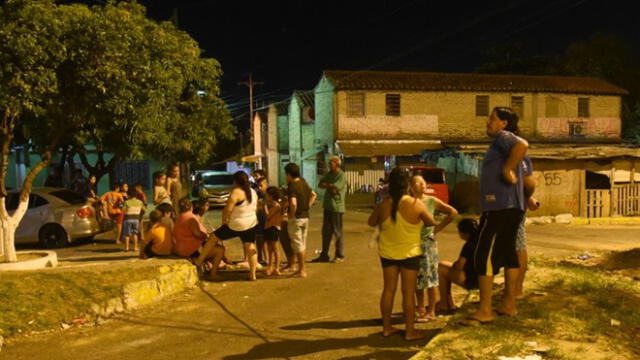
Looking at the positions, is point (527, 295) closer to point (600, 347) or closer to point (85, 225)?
point (600, 347)

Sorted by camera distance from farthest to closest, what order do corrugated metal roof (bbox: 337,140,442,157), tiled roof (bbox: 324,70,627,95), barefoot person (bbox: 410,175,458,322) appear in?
tiled roof (bbox: 324,70,627,95)
corrugated metal roof (bbox: 337,140,442,157)
barefoot person (bbox: 410,175,458,322)

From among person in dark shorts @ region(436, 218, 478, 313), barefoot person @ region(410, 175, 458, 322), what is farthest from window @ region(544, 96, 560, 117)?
barefoot person @ region(410, 175, 458, 322)

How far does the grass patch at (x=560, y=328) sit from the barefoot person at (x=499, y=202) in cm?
34

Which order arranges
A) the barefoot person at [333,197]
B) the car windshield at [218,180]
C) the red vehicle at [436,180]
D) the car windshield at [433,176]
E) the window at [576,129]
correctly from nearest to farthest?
the barefoot person at [333,197] → the red vehicle at [436,180] → the car windshield at [433,176] → the car windshield at [218,180] → the window at [576,129]

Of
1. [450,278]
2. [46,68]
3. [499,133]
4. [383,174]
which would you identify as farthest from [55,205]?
[383,174]

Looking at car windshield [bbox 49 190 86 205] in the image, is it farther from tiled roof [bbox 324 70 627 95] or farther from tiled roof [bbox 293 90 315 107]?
tiled roof [bbox 293 90 315 107]

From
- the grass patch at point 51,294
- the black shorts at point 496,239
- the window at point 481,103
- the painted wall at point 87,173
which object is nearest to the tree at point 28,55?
the grass patch at point 51,294

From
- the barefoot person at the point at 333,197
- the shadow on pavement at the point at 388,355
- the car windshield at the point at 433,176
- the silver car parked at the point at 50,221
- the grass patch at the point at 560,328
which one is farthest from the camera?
the car windshield at the point at 433,176

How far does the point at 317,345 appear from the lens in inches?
227

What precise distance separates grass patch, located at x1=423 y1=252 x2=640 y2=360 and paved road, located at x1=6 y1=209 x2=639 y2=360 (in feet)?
1.89

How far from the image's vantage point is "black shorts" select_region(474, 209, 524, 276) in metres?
5.38

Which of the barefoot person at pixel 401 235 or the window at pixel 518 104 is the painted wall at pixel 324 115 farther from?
the barefoot person at pixel 401 235

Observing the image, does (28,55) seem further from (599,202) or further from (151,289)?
(599,202)

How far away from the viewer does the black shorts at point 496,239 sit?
17.7 ft
